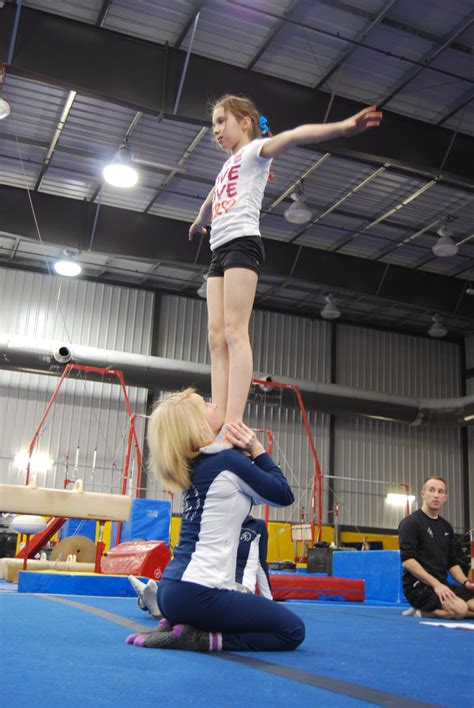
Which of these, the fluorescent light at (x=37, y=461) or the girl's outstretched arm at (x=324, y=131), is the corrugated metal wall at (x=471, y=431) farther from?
the girl's outstretched arm at (x=324, y=131)

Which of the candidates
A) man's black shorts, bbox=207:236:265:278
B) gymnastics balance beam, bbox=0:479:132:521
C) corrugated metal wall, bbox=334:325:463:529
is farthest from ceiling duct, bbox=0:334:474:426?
man's black shorts, bbox=207:236:265:278

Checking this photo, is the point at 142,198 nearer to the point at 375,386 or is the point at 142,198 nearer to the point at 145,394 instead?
the point at 145,394

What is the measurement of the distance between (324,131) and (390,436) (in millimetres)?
14287

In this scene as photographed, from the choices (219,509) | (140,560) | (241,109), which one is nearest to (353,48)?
(241,109)

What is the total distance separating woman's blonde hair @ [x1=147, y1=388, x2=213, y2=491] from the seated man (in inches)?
101

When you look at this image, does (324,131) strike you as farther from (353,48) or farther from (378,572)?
(353,48)

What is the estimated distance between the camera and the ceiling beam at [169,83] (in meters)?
7.21

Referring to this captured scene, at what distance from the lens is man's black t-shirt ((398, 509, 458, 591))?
14.8 ft

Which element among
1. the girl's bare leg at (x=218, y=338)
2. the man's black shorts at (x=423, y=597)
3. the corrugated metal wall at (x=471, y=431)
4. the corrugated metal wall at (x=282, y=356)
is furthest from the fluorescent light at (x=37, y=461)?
the girl's bare leg at (x=218, y=338)

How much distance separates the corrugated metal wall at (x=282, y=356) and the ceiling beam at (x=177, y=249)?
3.26 m

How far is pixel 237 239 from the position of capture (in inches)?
120

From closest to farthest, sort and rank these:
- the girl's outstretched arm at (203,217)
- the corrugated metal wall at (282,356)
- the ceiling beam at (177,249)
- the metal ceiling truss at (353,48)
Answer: the girl's outstretched arm at (203,217) < the metal ceiling truss at (353,48) < the ceiling beam at (177,249) < the corrugated metal wall at (282,356)

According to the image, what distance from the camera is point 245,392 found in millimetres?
2836

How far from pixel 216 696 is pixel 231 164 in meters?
2.31
